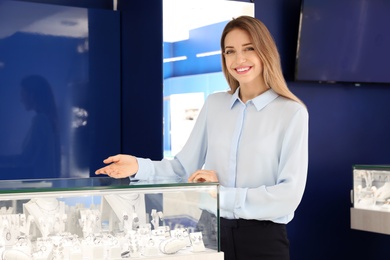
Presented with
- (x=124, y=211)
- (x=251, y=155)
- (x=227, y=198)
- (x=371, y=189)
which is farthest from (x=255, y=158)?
(x=371, y=189)

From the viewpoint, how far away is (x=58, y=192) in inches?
84.5

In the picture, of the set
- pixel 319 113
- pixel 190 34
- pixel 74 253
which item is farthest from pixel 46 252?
pixel 319 113

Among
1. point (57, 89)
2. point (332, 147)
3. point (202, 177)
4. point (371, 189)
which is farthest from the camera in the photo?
point (332, 147)

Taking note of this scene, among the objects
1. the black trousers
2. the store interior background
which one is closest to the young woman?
the black trousers

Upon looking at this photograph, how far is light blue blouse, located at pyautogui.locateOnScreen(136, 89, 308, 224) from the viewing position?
2.58 m

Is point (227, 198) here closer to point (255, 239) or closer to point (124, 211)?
point (255, 239)

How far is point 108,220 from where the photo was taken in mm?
2283

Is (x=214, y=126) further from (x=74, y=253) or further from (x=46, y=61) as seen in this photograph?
(x=46, y=61)

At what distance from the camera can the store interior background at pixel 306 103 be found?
521 cm

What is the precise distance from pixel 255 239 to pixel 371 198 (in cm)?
242

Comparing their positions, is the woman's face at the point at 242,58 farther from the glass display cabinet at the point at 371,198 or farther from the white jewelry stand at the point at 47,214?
the glass display cabinet at the point at 371,198

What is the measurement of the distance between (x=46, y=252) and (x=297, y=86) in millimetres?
3585

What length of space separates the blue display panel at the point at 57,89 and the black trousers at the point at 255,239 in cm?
278

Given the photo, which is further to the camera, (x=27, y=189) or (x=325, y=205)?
(x=325, y=205)
